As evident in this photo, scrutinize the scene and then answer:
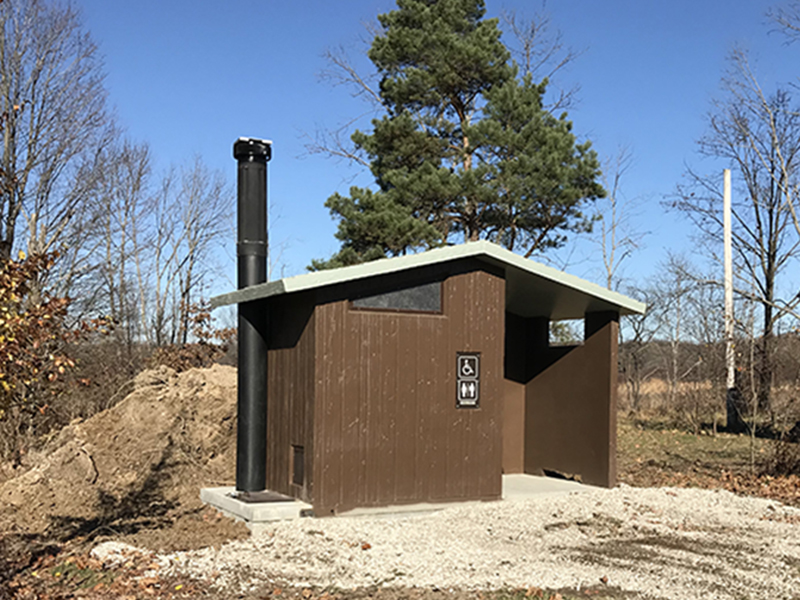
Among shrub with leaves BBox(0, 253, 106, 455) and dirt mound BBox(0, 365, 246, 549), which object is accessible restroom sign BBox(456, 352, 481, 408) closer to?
dirt mound BBox(0, 365, 246, 549)

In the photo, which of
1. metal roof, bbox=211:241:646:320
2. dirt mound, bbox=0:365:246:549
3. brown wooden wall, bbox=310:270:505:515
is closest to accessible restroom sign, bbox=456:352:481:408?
brown wooden wall, bbox=310:270:505:515

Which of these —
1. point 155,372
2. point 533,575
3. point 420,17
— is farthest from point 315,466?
point 420,17

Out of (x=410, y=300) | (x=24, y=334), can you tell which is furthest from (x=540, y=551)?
(x=24, y=334)

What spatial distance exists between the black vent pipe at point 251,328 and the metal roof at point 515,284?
402mm

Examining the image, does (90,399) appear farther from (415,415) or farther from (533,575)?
(533,575)

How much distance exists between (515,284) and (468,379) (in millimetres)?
1898

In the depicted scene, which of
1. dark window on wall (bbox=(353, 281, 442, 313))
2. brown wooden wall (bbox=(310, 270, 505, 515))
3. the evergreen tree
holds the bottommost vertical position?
brown wooden wall (bbox=(310, 270, 505, 515))

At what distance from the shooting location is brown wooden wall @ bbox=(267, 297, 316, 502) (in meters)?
9.48

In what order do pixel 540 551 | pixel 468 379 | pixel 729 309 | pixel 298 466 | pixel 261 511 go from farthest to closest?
pixel 729 309 → pixel 468 379 → pixel 298 466 → pixel 261 511 → pixel 540 551

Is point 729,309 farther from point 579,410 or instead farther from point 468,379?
point 468,379

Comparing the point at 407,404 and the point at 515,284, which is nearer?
the point at 407,404

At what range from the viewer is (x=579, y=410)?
484 inches

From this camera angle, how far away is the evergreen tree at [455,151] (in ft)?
71.4

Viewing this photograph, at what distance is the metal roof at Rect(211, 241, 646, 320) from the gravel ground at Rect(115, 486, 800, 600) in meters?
2.61
